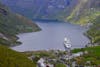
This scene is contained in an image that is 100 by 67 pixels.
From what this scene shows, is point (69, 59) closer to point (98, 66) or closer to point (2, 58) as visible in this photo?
point (98, 66)

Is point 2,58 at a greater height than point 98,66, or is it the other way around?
point 2,58

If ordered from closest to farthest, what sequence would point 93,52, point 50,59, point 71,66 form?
point 71,66 < point 50,59 < point 93,52

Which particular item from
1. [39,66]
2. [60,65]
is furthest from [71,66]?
[39,66]

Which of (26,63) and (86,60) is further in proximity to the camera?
(86,60)

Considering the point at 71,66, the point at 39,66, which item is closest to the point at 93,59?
the point at 71,66

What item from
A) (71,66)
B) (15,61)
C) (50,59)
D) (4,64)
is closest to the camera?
(4,64)

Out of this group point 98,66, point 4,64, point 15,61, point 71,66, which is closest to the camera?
point 4,64

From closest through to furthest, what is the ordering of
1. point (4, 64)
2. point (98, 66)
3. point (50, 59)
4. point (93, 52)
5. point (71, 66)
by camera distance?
point (4, 64) → point (98, 66) → point (71, 66) → point (50, 59) → point (93, 52)

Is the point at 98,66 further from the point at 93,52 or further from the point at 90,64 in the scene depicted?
the point at 93,52

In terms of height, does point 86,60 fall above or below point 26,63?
below
